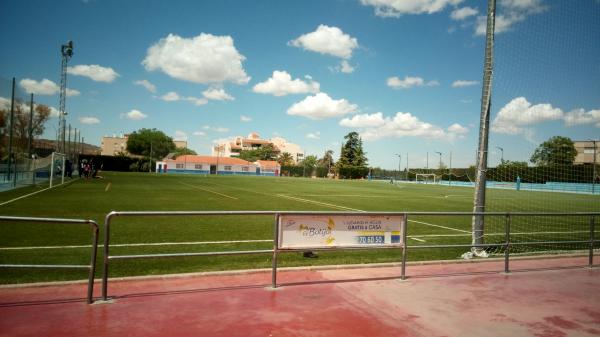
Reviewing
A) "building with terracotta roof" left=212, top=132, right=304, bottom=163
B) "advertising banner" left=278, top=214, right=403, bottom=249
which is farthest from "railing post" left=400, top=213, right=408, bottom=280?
"building with terracotta roof" left=212, top=132, right=304, bottom=163

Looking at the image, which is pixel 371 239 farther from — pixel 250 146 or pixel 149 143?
pixel 250 146

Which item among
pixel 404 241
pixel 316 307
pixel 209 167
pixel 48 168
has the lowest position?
pixel 316 307

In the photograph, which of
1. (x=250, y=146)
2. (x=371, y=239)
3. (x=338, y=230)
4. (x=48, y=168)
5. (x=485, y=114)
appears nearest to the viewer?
(x=338, y=230)

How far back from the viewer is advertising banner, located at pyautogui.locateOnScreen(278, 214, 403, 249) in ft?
19.8

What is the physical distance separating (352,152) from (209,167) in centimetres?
4025

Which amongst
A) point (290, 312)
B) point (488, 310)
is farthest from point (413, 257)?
point (290, 312)

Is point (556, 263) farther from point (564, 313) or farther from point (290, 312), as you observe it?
point (290, 312)

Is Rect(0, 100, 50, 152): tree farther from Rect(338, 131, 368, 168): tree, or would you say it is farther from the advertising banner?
Rect(338, 131, 368, 168): tree

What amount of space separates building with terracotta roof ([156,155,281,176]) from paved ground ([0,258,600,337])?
97.0 m

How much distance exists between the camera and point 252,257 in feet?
26.6

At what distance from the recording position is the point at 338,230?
635 centimetres

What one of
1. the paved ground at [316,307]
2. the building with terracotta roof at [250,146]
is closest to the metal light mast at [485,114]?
the paved ground at [316,307]

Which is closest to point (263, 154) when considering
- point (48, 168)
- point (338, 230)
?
point (48, 168)

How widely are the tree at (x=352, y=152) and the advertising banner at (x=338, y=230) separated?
96.5 m
